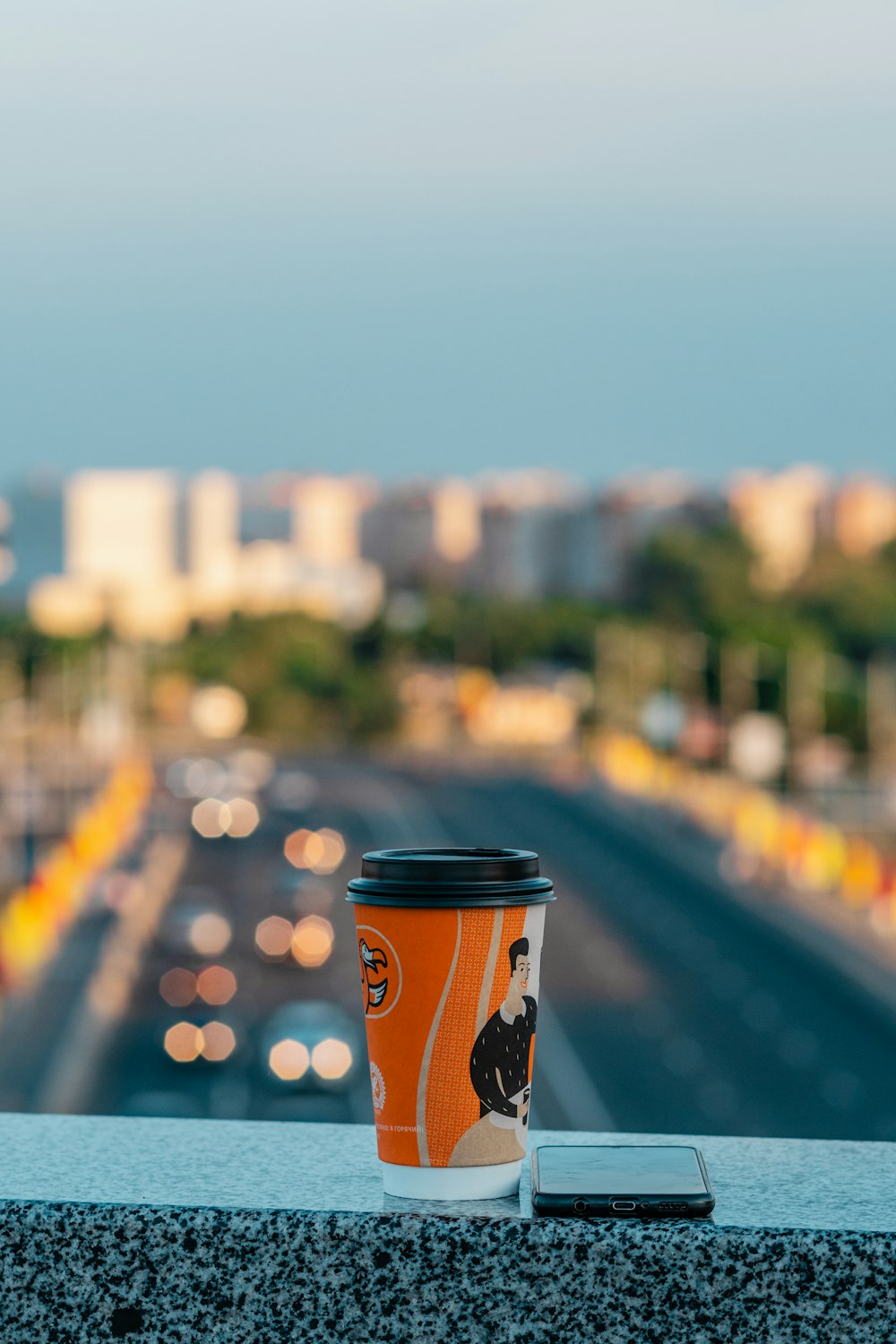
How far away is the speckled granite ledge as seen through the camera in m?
2.05

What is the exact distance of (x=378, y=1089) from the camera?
2.23m

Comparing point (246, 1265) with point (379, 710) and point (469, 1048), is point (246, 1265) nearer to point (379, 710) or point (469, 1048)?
point (469, 1048)

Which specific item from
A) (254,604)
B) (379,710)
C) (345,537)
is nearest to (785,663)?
(379,710)

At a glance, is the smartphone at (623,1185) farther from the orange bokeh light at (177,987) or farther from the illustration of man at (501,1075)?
the orange bokeh light at (177,987)

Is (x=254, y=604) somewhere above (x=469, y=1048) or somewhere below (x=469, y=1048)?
below

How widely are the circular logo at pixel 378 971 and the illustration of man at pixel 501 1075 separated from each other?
3.9 inches

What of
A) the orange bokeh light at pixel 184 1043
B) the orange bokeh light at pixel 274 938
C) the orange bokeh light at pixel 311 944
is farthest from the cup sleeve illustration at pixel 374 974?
the orange bokeh light at pixel 274 938

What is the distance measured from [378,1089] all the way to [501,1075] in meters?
0.13

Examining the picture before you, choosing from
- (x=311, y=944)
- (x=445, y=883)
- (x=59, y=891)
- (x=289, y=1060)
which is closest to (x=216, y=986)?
(x=59, y=891)

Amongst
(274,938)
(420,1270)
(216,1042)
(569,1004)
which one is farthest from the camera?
(274,938)

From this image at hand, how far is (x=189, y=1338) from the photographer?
2123mm

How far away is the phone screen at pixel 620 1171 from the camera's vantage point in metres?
2.13

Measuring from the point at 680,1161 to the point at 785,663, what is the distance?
121 m

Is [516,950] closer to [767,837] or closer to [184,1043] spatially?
[184,1043]
